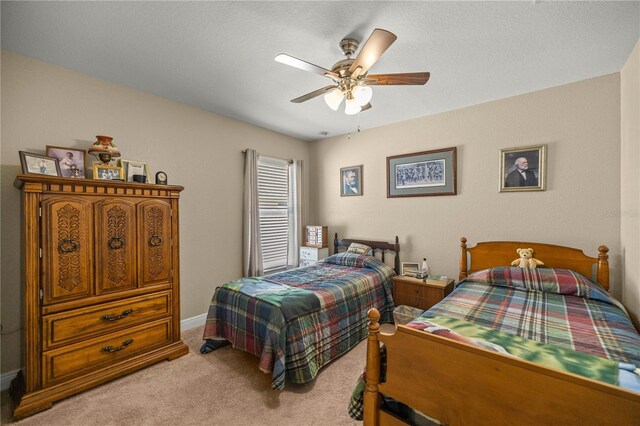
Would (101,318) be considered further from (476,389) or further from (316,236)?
(316,236)

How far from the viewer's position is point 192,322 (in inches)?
128

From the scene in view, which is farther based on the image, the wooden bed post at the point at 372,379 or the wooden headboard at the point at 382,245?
the wooden headboard at the point at 382,245

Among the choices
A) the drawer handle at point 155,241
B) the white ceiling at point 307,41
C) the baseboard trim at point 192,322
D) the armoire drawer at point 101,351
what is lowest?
the baseboard trim at point 192,322

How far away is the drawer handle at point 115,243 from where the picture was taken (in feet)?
7.46

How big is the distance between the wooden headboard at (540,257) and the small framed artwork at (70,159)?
4000mm

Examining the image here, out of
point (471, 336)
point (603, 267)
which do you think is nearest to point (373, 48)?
point (471, 336)

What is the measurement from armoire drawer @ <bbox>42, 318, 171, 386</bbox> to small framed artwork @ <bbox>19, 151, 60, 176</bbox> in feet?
4.57

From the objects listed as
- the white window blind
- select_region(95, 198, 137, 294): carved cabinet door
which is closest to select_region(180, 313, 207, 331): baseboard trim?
select_region(95, 198, 137, 294): carved cabinet door

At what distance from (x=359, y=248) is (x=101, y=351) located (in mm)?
3033

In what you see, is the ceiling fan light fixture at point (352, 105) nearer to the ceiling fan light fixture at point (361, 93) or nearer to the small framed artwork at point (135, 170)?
the ceiling fan light fixture at point (361, 93)

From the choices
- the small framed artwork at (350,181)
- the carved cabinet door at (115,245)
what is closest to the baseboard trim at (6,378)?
the carved cabinet door at (115,245)

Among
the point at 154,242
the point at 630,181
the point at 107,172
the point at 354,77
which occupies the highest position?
the point at 354,77

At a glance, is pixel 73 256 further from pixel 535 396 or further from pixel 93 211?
pixel 535 396

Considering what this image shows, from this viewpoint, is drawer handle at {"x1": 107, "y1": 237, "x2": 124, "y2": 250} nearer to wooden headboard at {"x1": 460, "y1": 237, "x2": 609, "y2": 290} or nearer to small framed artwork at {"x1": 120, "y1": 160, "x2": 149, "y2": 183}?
small framed artwork at {"x1": 120, "y1": 160, "x2": 149, "y2": 183}
